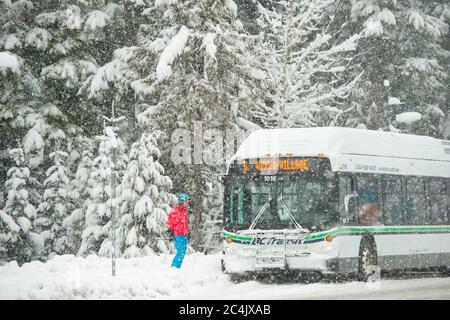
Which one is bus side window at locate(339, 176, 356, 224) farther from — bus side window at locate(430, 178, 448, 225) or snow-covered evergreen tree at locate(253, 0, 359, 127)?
snow-covered evergreen tree at locate(253, 0, 359, 127)

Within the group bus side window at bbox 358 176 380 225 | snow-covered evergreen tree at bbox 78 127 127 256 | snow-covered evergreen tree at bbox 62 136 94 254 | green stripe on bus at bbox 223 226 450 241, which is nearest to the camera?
green stripe on bus at bbox 223 226 450 241

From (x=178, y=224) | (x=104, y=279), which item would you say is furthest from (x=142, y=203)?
(x=104, y=279)

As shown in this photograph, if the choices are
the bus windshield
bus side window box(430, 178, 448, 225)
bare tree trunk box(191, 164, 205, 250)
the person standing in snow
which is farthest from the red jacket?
bare tree trunk box(191, 164, 205, 250)

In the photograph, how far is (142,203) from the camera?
26344 mm

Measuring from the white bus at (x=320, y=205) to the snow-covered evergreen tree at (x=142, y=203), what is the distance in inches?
268

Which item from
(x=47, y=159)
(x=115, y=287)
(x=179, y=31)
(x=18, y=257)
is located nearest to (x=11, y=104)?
(x=47, y=159)

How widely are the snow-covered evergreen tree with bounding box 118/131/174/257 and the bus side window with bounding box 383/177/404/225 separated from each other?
7.86m

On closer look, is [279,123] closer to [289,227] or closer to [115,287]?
[289,227]

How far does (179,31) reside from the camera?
27891 mm

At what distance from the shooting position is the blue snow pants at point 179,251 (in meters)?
19.5

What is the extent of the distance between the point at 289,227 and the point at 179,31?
36.0ft

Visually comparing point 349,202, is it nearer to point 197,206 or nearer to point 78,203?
point 197,206

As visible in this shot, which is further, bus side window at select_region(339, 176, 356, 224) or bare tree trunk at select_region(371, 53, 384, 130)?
Result: bare tree trunk at select_region(371, 53, 384, 130)

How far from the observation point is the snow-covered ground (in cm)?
1535
